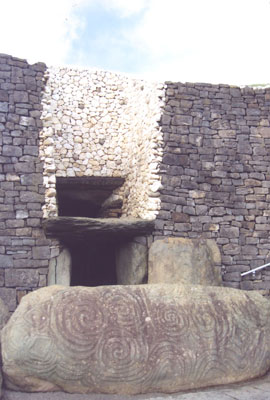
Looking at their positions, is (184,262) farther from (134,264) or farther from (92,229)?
(92,229)

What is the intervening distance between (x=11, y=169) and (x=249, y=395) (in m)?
4.50

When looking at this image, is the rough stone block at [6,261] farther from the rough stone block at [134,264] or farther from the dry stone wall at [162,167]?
the rough stone block at [134,264]

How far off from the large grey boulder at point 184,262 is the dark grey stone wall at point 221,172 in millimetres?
243

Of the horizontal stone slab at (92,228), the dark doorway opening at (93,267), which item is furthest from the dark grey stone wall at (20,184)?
the dark doorway opening at (93,267)

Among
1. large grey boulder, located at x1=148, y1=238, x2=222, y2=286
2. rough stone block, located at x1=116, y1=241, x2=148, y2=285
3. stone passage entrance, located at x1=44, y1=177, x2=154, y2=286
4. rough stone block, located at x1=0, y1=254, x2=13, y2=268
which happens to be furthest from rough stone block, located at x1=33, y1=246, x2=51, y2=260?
large grey boulder, located at x1=148, y1=238, x2=222, y2=286

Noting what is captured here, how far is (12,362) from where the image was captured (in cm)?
388

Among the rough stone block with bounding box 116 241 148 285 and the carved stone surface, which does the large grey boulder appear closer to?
the rough stone block with bounding box 116 241 148 285

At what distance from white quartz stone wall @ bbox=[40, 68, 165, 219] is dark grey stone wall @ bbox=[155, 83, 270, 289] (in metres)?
0.49

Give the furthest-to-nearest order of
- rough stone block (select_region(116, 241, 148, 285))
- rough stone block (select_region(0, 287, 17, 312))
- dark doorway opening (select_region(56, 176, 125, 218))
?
dark doorway opening (select_region(56, 176, 125, 218)), rough stone block (select_region(116, 241, 148, 285)), rough stone block (select_region(0, 287, 17, 312))

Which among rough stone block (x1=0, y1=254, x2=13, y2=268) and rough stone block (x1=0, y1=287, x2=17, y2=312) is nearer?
rough stone block (x1=0, y1=287, x2=17, y2=312)

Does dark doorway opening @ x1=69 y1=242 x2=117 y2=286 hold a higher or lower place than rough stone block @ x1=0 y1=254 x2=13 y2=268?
lower

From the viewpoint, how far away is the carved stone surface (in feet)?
12.8

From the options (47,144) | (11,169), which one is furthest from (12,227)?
(47,144)

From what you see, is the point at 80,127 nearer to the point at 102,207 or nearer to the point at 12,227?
the point at 102,207
